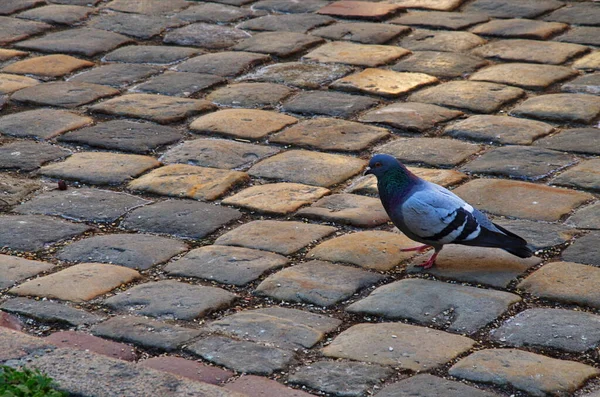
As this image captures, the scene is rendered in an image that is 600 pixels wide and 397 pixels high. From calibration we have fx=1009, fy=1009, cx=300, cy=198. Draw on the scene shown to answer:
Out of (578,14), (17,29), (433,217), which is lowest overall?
(433,217)

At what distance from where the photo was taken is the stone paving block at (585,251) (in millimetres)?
3670

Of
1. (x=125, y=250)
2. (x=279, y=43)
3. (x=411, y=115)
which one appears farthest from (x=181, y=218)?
(x=279, y=43)

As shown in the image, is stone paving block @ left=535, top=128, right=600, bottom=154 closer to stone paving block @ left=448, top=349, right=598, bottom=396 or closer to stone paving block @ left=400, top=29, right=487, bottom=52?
stone paving block @ left=400, top=29, right=487, bottom=52

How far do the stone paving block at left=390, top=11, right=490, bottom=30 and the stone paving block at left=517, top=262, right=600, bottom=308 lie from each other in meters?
3.03

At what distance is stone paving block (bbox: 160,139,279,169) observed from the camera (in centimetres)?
460

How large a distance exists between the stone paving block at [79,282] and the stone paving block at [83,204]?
18.3 inches

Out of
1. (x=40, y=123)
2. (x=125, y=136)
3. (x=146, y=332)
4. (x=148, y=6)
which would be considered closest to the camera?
(x=146, y=332)

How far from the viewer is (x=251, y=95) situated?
532 cm

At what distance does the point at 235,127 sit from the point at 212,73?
32.6 inches

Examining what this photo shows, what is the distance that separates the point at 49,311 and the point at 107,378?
0.58 meters

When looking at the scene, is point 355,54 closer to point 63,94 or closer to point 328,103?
point 328,103

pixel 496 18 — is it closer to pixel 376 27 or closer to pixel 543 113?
pixel 376 27

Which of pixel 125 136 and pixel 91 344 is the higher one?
pixel 125 136

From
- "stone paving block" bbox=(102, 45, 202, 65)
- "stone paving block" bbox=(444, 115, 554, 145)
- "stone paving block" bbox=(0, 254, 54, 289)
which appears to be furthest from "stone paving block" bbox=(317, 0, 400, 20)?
"stone paving block" bbox=(0, 254, 54, 289)
